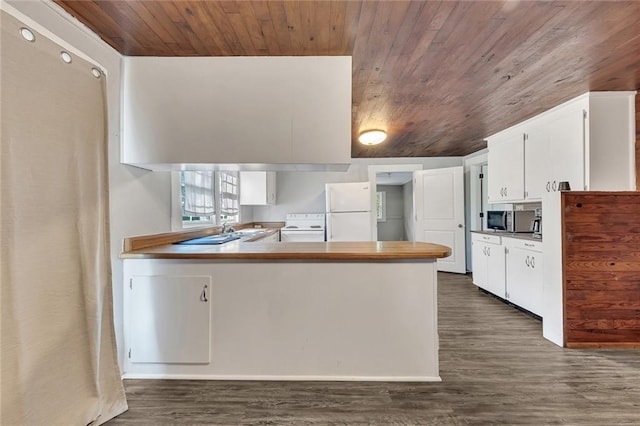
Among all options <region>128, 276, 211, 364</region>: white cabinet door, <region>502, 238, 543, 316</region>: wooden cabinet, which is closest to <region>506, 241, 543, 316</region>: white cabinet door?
<region>502, 238, 543, 316</region>: wooden cabinet

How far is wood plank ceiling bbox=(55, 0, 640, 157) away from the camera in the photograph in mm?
1602

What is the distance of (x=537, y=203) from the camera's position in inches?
145

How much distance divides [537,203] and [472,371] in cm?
250

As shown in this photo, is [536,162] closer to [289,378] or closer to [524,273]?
[524,273]

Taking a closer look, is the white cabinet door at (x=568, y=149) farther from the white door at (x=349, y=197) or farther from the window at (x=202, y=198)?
the window at (x=202, y=198)

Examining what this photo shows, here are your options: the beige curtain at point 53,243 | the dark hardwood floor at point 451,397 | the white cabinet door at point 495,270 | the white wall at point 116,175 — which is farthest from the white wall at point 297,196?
the beige curtain at point 53,243

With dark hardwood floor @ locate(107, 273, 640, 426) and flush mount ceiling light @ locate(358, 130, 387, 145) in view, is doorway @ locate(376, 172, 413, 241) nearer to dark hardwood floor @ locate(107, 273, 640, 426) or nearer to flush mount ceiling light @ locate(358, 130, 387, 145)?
flush mount ceiling light @ locate(358, 130, 387, 145)

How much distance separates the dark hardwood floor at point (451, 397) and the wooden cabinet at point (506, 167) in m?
1.94

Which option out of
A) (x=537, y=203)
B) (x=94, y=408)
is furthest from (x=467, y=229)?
(x=94, y=408)

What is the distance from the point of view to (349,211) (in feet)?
16.3

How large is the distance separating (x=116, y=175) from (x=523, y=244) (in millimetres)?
3795

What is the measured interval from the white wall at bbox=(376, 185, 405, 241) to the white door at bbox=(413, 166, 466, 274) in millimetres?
3326

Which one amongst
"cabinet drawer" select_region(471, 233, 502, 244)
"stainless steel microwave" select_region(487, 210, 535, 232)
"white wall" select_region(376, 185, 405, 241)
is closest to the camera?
"cabinet drawer" select_region(471, 233, 502, 244)

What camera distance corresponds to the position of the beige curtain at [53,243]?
1.28 meters
